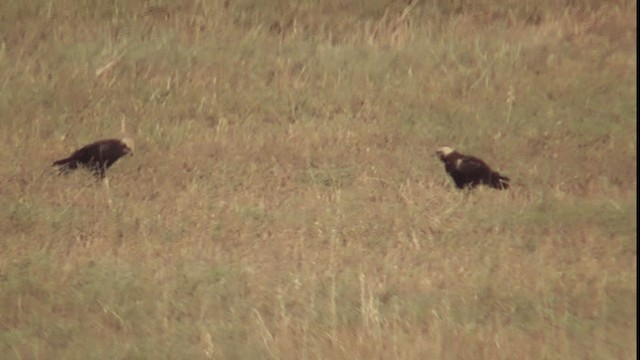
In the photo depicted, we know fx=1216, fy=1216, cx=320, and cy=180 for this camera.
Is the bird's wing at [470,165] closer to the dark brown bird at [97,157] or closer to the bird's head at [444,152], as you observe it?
the bird's head at [444,152]

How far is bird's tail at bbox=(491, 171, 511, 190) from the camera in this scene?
8.64 metres

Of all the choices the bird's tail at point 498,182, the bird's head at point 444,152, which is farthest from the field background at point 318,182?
the bird's head at point 444,152

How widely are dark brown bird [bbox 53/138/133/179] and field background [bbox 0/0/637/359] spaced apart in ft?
0.47

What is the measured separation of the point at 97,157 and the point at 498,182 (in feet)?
9.62

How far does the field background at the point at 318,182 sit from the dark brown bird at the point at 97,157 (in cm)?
14

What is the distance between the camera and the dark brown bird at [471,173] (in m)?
8.60

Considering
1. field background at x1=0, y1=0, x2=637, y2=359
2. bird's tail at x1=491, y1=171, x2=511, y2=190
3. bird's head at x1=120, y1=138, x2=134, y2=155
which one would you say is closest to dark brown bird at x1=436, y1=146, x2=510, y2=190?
bird's tail at x1=491, y1=171, x2=511, y2=190

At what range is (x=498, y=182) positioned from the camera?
868cm

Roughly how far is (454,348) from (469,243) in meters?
1.84

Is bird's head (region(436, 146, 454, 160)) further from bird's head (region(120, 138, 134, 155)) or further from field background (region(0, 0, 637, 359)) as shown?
bird's head (region(120, 138, 134, 155))

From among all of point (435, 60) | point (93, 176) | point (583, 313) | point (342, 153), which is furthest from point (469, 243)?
point (435, 60)

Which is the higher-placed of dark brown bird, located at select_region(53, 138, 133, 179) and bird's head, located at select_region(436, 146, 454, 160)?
bird's head, located at select_region(436, 146, 454, 160)

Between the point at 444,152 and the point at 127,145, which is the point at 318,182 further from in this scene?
the point at 127,145

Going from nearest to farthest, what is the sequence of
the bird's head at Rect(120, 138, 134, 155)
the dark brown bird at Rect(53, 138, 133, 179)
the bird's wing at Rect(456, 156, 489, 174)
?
the bird's wing at Rect(456, 156, 489, 174), the dark brown bird at Rect(53, 138, 133, 179), the bird's head at Rect(120, 138, 134, 155)
